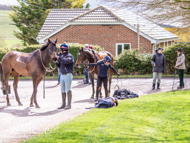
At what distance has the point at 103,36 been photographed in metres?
30.5

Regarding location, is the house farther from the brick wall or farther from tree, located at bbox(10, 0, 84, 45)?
tree, located at bbox(10, 0, 84, 45)

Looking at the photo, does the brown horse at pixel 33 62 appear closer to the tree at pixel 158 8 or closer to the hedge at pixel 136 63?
the tree at pixel 158 8

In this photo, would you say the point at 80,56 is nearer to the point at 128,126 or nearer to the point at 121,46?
the point at 128,126

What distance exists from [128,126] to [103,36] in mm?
22257

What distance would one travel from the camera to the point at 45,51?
39.2ft

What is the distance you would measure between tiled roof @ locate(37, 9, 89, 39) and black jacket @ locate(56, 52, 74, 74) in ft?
70.2

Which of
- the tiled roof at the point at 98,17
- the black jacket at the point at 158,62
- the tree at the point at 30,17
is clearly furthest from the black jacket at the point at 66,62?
the tree at the point at 30,17

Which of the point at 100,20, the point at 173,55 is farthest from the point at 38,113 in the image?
the point at 100,20

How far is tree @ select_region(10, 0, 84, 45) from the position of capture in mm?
44331

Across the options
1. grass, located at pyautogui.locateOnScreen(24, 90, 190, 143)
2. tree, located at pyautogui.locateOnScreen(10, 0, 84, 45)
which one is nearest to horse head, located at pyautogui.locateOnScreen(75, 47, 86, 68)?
grass, located at pyautogui.locateOnScreen(24, 90, 190, 143)

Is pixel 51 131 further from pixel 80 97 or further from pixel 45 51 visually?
pixel 80 97

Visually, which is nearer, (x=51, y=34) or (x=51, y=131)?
(x=51, y=131)

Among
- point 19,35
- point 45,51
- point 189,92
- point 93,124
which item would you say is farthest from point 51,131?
point 19,35

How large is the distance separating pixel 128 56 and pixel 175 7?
40.9 feet
